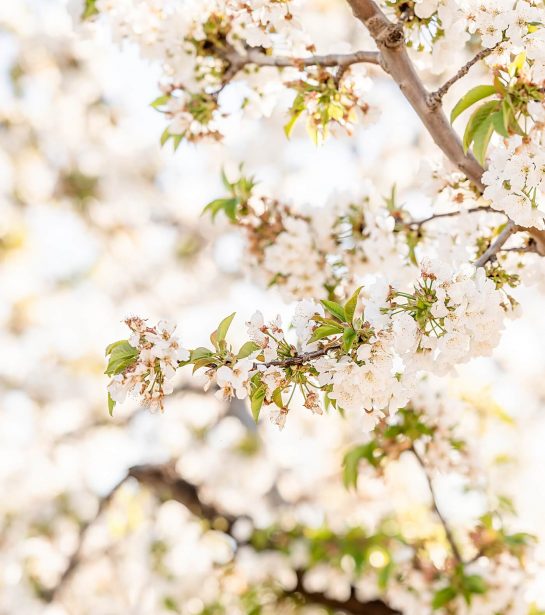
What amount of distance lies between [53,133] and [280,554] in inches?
172

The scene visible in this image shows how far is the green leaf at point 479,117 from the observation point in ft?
4.27

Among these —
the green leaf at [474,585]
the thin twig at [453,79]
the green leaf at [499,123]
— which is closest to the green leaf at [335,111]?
the thin twig at [453,79]

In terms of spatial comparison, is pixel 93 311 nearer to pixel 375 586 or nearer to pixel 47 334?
pixel 47 334

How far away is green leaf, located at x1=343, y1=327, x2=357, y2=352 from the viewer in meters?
1.10

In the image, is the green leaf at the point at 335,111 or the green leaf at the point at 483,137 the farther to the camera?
the green leaf at the point at 335,111

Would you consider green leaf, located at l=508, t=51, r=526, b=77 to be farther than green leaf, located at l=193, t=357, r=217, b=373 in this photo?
Yes

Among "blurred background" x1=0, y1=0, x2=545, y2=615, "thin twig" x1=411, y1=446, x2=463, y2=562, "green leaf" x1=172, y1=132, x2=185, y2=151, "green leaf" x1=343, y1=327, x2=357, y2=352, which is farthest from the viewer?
"blurred background" x1=0, y1=0, x2=545, y2=615

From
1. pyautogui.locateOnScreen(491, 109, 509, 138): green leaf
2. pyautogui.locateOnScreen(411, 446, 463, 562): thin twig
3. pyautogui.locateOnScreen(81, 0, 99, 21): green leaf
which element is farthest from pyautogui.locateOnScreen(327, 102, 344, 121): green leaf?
pyautogui.locateOnScreen(411, 446, 463, 562): thin twig

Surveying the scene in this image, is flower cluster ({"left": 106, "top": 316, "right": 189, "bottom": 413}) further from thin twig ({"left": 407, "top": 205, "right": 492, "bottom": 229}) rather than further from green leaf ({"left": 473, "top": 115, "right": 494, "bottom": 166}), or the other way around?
thin twig ({"left": 407, "top": 205, "right": 492, "bottom": 229})

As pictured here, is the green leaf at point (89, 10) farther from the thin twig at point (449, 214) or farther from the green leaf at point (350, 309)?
the green leaf at point (350, 309)

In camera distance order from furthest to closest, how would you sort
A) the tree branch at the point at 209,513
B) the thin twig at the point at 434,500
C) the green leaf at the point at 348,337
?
1. the tree branch at the point at 209,513
2. the thin twig at the point at 434,500
3. the green leaf at the point at 348,337

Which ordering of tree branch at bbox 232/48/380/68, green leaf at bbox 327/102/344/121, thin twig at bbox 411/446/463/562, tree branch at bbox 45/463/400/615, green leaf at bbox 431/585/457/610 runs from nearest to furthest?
tree branch at bbox 232/48/380/68, green leaf at bbox 327/102/344/121, thin twig at bbox 411/446/463/562, green leaf at bbox 431/585/457/610, tree branch at bbox 45/463/400/615

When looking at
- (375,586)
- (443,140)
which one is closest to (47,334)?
(375,586)

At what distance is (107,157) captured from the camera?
6.39m
